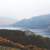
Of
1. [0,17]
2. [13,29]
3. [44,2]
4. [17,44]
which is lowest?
[17,44]

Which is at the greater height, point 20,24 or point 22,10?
point 22,10

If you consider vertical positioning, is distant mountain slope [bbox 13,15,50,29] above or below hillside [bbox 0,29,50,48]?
above

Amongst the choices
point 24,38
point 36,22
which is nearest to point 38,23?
point 36,22

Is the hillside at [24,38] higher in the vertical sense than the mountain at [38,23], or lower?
lower

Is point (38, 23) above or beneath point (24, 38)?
above

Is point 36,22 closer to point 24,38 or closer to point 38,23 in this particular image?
point 38,23

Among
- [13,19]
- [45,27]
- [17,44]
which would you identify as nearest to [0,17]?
[13,19]

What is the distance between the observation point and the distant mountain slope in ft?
3.09

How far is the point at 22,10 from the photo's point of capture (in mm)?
964

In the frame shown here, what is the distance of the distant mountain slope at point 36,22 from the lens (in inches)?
37.0

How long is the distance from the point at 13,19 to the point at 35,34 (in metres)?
0.23

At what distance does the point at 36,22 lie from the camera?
3.11 ft

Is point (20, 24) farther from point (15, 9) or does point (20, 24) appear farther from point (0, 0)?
point (0, 0)

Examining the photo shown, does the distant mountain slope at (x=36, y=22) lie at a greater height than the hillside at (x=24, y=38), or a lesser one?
greater
